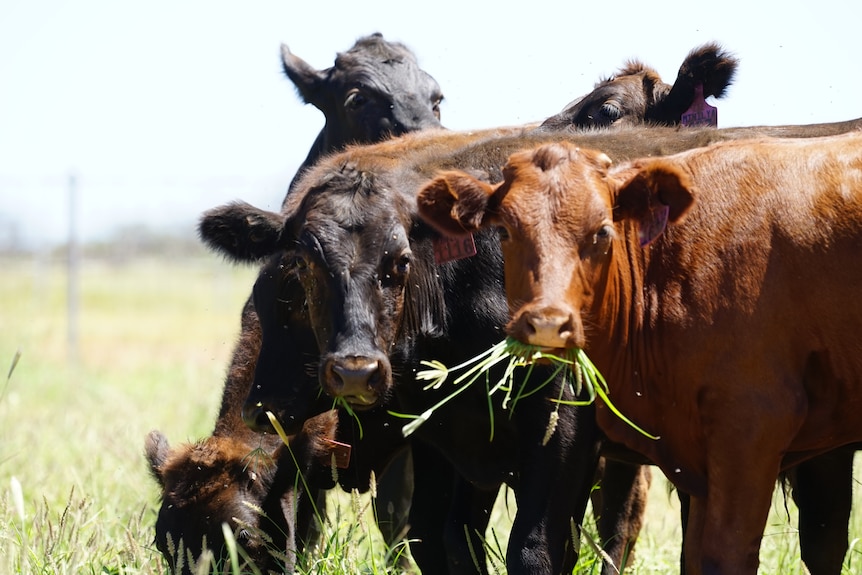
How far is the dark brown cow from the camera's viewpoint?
3498 millimetres

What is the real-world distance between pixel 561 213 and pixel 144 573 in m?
1.92

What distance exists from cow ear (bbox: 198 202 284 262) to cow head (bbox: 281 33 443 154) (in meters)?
1.85

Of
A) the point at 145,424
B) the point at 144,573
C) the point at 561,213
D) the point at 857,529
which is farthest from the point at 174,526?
the point at 145,424

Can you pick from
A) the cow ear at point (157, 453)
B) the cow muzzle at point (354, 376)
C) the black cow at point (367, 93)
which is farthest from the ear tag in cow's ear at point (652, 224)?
the black cow at point (367, 93)

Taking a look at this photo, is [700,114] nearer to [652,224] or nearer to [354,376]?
[652,224]

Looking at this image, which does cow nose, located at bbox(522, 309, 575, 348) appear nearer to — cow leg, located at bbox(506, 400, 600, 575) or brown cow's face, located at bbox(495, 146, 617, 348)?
brown cow's face, located at bbox(495, 146, 617, 348)

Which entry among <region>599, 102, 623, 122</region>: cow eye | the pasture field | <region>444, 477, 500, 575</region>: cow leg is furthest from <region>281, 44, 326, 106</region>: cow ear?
<region>444, 477, 500, 575</region>: cow leg

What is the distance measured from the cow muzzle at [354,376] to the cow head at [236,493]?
62 centimetres

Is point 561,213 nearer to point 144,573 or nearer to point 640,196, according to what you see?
point 640,196

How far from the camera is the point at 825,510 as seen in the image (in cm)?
471

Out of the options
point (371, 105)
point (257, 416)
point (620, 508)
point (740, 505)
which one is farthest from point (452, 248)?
point (371, 105)

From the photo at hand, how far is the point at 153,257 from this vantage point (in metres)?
34.2

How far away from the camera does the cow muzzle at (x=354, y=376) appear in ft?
12.8

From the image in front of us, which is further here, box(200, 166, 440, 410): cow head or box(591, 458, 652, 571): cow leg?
box(591, 458, 652, 571): cow leg
